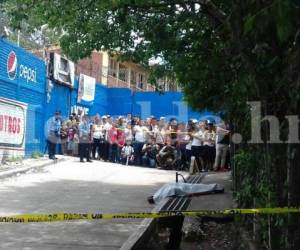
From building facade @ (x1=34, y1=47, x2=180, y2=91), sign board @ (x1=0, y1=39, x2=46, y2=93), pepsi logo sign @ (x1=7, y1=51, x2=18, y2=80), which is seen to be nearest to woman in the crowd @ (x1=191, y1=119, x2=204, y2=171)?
sign board @ (x1=0, y1=39, x2=46, y2=93)

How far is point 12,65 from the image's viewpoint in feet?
55.2

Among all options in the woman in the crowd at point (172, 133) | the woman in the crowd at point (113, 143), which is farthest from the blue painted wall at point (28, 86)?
the woman in the crowd at point (172, 133)

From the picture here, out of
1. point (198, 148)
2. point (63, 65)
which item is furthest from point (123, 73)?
point (198, 148)

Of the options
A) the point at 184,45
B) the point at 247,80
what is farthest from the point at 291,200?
the point at 184,45

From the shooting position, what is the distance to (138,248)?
6438 mm

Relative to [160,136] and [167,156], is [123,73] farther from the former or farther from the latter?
[167,156]

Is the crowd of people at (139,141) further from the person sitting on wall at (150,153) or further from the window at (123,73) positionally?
the window at (123,73)

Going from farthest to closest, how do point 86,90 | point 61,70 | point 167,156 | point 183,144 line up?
point 86,90 → point 61,70 → point 167,156 → point 183,144

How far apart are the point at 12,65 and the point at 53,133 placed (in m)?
3.39

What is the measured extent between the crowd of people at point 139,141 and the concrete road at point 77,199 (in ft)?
3.44

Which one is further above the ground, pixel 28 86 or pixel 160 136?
pixel 28 86

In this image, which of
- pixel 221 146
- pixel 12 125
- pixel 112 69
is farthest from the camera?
pixel 112 69

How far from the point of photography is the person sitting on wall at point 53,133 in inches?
738

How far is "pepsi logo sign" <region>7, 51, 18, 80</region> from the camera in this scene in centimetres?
1659
